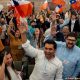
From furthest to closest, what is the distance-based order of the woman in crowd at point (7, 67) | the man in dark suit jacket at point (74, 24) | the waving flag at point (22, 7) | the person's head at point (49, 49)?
the man in dark suit jacket at point (74, 24) → the waving flag at point (22, 7) → the person's head at point (49, 49) → the woman in crowd at point (7, 67)

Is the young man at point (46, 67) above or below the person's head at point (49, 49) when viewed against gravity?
below

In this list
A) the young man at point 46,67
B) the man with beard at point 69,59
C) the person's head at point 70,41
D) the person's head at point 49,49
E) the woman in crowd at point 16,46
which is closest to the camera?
the person's head at point 49,49

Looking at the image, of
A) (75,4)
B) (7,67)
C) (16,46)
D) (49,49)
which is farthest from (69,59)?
(75,4)

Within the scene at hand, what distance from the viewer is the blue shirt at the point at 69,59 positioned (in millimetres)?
5578

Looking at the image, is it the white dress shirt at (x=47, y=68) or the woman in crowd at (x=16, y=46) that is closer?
the white dress shirt at (x=47, y=68)

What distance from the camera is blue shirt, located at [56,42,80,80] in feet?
18.3

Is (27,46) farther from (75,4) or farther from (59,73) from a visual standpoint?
(75,4)

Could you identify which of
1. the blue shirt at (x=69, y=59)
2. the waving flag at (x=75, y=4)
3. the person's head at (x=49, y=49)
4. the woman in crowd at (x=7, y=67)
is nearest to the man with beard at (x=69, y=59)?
the blue shirt at (x=69, y=59)

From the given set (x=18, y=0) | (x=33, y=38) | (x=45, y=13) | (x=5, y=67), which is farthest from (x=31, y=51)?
(x=45, y=13)

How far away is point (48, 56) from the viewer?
502 cm

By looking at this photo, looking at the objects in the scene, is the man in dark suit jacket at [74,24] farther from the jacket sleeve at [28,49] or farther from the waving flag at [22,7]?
the jacket sleeve at [28,49]

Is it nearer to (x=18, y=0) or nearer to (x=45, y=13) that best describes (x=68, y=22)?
(x=18, y=0)

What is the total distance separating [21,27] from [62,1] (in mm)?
7853

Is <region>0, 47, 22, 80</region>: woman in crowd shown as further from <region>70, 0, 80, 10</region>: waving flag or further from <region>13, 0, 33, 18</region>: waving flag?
<region>70, 0, 80, 10</region>: waving flag
